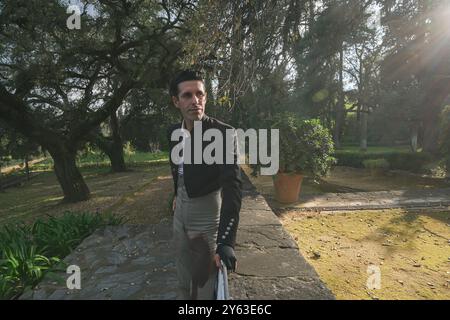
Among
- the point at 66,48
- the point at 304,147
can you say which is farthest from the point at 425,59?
the point at 66,48

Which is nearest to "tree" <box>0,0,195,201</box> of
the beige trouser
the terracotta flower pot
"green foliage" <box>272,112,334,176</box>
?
"green foliage" <box>272,112,334,176</box>

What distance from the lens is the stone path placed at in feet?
26.4

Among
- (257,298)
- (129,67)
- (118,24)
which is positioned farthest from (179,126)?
(129,67)

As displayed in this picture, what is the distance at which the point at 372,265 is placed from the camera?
4.68m

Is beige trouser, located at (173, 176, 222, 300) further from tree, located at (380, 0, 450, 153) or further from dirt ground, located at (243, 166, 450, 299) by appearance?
tree, located at (380, 0, 450, 153)

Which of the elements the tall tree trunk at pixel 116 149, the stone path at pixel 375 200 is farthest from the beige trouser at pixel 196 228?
the tall tree trunk at pixel 116 149

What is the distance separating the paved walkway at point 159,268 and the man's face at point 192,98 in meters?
1.76

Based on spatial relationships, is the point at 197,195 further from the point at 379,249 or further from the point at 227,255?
the point at 379,249

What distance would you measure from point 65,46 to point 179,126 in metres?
10.2

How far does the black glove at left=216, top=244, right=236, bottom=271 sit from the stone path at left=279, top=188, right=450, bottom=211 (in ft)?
21.2

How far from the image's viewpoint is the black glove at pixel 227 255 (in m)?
1.95

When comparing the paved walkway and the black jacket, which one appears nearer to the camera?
the black jacket

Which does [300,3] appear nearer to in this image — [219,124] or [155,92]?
[219,124]

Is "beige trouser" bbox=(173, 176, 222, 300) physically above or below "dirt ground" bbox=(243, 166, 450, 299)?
above
